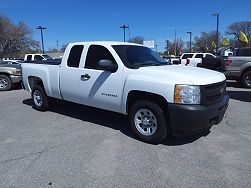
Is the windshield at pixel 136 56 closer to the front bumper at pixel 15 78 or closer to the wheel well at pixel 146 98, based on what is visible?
the wheel well at pixel 146 98

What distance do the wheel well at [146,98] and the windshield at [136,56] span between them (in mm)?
548

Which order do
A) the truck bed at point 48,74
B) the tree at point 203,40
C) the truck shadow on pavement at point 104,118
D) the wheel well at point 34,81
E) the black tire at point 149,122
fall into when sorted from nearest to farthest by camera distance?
the black tire at point 149,122 < the truck shadow on pavement at point 104,118 < the truck bed at point 48,74 < the wheel well at point 34,81 < the tree at point 203,40

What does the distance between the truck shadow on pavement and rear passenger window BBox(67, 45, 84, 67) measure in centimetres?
139

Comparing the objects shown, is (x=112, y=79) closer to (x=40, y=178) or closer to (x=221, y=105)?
(x=221, y=105)

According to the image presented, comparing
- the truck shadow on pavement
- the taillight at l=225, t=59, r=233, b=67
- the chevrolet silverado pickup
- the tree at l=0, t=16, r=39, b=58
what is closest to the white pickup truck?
the truck shadow on pavement

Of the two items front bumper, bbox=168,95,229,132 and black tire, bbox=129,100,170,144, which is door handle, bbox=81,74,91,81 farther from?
front bumper, bbox=168,95,229,132

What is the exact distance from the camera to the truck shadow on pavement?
5773mm

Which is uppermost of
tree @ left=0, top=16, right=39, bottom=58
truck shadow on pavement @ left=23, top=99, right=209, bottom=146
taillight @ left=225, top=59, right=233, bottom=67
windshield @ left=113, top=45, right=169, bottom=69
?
tree @ left=0, top=16, right=39, bottom=58

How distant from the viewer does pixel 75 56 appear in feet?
23.0

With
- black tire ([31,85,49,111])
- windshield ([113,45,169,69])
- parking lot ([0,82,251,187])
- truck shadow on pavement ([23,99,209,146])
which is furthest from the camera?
black tire ([31,85,49,111])

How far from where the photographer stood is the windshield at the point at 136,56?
5.99 metres

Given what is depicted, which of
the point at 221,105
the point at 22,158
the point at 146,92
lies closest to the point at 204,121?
the point at 221,105

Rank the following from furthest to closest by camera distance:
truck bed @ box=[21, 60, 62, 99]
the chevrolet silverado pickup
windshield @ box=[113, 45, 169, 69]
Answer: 1. the chevrolet silverado pickup
2. truck bed @ box=[21, 60, 62, 99]
3. windshield @ box=[113, 45, 169, 69]

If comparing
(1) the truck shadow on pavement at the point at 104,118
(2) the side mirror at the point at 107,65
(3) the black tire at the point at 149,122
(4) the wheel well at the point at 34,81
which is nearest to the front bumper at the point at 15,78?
(4) the wheel well at the point at 34,81
